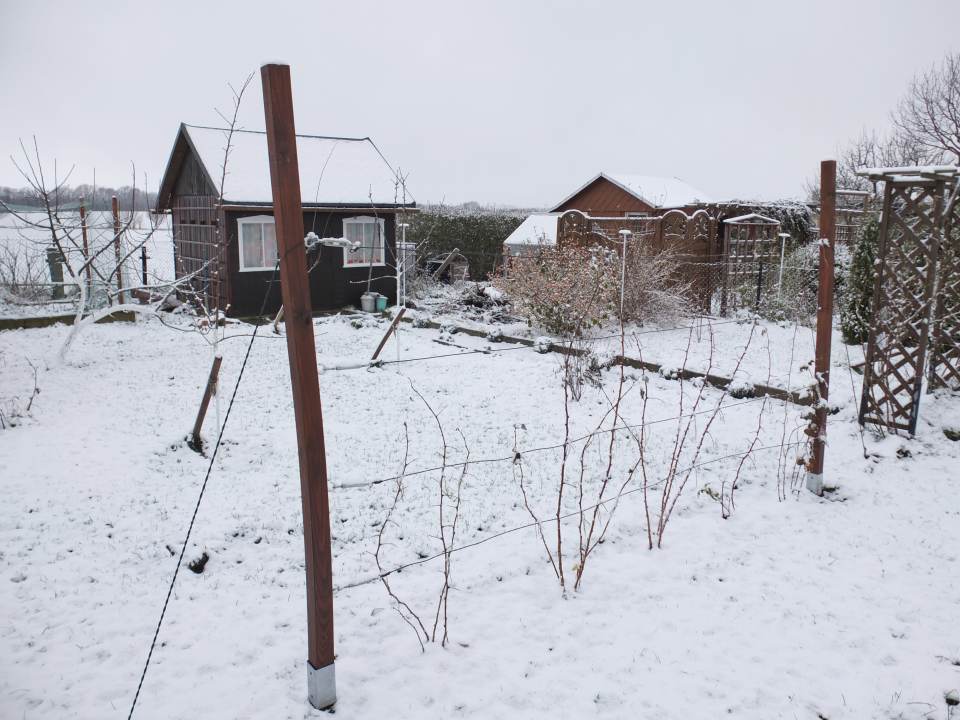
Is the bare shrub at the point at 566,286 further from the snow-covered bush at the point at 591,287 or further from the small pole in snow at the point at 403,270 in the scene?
the small pole in snow at the point at 403,270

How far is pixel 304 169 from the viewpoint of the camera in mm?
13734

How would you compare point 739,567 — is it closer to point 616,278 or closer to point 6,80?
point 6,80

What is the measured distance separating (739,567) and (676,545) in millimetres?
410

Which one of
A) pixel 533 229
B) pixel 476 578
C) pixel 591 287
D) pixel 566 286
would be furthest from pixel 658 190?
pixel 476 578

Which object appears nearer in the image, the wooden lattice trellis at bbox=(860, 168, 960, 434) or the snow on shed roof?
the wooden lattice trellis at bbox=(860, 168, 960, 434)

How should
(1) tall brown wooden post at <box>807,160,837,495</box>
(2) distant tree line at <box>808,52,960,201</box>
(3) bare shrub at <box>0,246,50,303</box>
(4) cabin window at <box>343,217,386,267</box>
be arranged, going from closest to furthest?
(1) tall brown wooden post at <box>807,160,837,495</box>
(3) bare shrub at <box>0,246,50,303</box>
(4) cabin window at <box>343,217,386,267</box>
(2) distant tree line at <box>808,52,960,201</box>

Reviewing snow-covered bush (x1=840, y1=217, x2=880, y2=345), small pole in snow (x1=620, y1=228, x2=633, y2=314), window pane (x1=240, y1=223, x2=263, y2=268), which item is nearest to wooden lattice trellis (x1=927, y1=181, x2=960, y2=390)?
snow-covered bush (x1=840, y1=217, x2=880, y2=345)

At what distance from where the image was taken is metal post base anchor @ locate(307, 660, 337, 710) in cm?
271

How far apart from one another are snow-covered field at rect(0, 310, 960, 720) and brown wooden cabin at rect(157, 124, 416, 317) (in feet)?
20.1

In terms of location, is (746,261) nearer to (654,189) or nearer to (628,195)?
(628,195)

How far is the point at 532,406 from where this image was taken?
7.18 meters

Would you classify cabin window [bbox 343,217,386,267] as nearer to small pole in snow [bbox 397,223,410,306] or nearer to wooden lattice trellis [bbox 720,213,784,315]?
small pole in snow [bbox 397,223,410,306]

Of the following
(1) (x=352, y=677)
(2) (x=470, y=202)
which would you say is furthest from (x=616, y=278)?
(2) (x=470, y=202)

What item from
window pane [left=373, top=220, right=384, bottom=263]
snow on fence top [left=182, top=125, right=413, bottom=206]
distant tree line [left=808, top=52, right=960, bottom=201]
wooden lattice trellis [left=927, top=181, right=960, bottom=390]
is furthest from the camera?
distant tree line [left=808, top=52, right=960, bottom=201]
